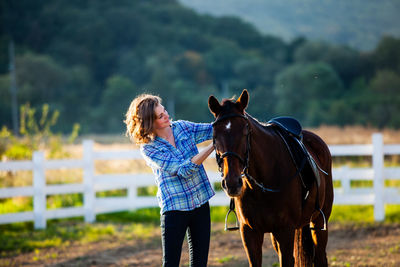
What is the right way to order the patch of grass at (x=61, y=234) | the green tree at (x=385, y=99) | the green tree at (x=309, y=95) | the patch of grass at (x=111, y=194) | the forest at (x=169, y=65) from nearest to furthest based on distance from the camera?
the patch of grass at (x=61, y=234) < the patch of grass at (x=111, y=194) < the green tree at (x=385, y=99) < the green tree at (x=309, y=95) < the forest at (x=169, y=65)

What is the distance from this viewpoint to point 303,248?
4645 mm

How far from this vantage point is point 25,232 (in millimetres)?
8781

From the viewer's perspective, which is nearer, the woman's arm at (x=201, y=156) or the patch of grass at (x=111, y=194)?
the woman's arm at (x=201, y=156)

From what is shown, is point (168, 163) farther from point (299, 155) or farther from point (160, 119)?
point (299, 155)

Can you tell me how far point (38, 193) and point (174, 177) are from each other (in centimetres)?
603

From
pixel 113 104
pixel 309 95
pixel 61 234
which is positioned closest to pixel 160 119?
pixel 61 234

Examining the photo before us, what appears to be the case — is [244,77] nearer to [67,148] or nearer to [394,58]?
[394,58]

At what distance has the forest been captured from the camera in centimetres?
4738

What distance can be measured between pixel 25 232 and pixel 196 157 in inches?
252

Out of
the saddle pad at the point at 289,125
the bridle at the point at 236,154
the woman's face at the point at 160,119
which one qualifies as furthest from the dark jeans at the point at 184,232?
the saddle pad at the point at 289,125

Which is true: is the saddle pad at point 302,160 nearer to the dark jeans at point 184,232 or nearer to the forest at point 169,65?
the dark jeans at point 184,232

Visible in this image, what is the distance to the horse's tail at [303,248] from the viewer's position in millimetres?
4605

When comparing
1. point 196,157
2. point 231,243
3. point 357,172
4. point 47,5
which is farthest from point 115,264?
point 47,5

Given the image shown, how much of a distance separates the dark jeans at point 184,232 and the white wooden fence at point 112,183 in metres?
5.67
